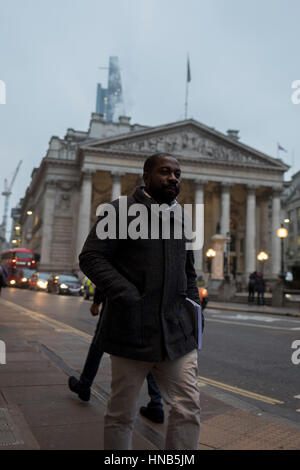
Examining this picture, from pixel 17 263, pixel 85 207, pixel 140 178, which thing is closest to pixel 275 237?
pixel 140 178

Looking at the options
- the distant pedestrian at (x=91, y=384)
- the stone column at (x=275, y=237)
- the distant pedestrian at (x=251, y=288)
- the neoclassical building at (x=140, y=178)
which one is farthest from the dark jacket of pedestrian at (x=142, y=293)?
the stone column at (x=275, y=237)

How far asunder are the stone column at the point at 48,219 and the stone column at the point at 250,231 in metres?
24.2

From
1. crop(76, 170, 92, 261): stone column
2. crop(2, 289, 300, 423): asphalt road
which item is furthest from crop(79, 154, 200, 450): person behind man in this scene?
crop(76, 170, 92, 261): stone column

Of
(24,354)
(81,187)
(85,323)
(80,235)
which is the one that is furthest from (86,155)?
(24,354)

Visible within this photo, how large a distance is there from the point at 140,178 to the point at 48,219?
12955mm

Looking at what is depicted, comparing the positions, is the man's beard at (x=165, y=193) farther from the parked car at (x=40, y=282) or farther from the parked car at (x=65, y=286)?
the parked car at (x=40, y=282)

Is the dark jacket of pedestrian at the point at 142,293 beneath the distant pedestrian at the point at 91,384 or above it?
above

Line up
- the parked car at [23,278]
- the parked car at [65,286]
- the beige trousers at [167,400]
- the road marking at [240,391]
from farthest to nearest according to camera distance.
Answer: the parked car at [23,278]
the parked car at [65,286]
the road marking at [240,391]
the beige trousers at [167,400]

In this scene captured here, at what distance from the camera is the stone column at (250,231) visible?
5623cm

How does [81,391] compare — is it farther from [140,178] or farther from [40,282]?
[140,178]

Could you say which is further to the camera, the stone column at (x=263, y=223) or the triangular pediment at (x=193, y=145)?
the stone column at (x=263, y=223)

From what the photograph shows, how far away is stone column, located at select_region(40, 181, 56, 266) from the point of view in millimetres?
57562

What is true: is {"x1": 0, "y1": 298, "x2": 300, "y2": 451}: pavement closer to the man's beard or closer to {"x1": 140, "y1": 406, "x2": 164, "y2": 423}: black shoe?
{"x1": 140, "y1": 406, "x2": 164, "y2": 423}: black shoe

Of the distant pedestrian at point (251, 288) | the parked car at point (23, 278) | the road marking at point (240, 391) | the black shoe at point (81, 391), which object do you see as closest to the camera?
the black shoe at point (81, 391)
